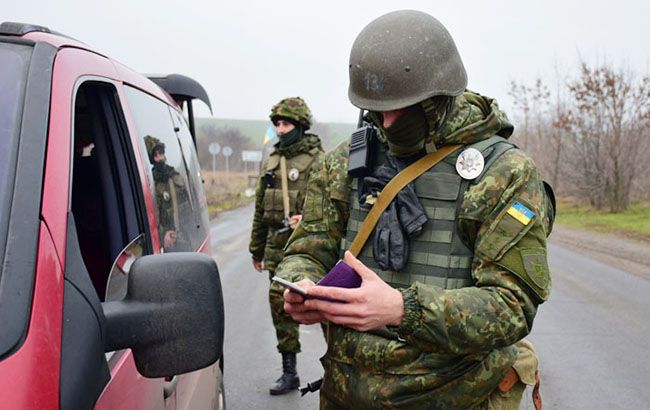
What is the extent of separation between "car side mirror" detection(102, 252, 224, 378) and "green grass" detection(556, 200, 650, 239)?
47.2 ft

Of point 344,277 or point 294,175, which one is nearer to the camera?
point 344,277

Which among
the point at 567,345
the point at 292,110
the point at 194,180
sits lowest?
the point at 567,345

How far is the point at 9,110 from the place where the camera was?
1.36 metres

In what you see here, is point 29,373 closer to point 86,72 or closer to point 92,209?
point 86,72

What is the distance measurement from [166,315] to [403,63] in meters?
1.07

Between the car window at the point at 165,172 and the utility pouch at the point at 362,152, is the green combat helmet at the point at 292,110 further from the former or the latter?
the utility pouch at the point at 362,152

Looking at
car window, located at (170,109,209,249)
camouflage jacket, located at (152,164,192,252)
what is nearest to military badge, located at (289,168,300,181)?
car window, located at (170,109,209,249)

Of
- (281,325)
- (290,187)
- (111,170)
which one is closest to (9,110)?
(111,170)

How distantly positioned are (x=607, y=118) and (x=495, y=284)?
68.4 feet

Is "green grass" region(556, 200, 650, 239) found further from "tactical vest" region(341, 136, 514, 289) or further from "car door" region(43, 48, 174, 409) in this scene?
"car door" region(43, 48, 174, 409)

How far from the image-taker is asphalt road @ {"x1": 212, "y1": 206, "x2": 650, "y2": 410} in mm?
4469

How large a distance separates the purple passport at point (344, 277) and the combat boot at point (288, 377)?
3.10 metres

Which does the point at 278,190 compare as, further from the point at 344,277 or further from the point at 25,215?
the point at 25,215

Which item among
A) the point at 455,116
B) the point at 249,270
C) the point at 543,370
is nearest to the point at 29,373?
the point at 455,116
